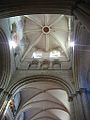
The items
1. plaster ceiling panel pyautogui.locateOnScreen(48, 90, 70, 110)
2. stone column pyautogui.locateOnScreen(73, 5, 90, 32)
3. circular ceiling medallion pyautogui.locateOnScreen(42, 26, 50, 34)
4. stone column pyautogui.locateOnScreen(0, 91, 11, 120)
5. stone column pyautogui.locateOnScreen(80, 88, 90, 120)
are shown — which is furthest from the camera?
circular ceiling medallion pyautogui.locateOnScreen(42, 26, 50, 34)

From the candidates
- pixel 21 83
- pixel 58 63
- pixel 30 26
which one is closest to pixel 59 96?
pixel 58 63

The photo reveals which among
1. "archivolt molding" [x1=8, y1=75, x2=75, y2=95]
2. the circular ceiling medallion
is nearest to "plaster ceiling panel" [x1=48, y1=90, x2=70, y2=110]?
"archivolt molding" [x1=8, y1=75, x2=75, y2=95]

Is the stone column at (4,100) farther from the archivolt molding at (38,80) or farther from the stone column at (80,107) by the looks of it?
the stone column at (80,107)

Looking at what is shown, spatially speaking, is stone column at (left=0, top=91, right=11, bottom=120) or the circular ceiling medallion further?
the circular ceiling medallion

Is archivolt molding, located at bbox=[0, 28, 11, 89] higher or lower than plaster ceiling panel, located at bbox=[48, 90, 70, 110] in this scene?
lower

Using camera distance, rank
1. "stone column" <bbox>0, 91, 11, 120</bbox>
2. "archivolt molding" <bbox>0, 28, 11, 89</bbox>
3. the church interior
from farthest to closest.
A: "archivolt molding" <bbox>0, 28, 11, 89</bbox>, "stone column" <bbox>0, 91, 11, 120</bbox>, the church interior

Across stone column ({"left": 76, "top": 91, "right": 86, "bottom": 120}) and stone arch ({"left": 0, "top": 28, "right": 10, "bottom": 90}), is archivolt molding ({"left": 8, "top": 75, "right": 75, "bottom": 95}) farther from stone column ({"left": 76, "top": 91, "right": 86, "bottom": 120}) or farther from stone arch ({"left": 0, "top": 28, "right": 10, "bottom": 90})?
stone column ({"left": 76, "top": 91, "right": 86, "bottom": 120})

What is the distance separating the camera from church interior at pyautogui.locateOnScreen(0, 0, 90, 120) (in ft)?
27.9

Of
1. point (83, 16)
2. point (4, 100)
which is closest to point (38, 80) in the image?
point (4, 100)

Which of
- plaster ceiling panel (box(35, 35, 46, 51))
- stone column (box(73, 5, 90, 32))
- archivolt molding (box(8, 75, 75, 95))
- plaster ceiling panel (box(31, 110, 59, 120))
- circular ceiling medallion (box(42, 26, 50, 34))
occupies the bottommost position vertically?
stone column (box(73, 5, 90, 32))

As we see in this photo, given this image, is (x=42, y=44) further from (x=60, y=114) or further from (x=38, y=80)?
(x=60, y=114)

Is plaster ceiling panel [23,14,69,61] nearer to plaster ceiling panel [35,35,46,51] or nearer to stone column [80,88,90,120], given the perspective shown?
plaster ceiling panel [35,35,46,51]

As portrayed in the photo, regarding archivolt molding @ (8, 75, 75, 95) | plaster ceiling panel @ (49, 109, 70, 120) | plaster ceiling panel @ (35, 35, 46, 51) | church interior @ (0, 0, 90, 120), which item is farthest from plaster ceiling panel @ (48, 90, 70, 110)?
plaster ceiling panel @ (35, 35, 46, 51)

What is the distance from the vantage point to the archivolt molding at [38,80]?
12172mm
